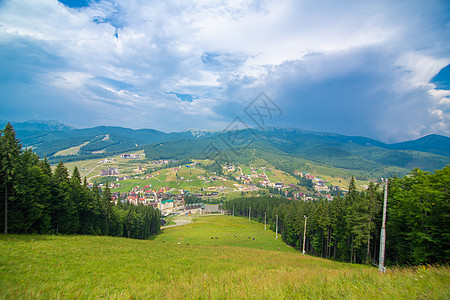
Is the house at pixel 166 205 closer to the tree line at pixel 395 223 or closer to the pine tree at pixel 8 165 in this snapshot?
the tree line at pixel 395 223

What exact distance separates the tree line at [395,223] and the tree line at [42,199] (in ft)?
124

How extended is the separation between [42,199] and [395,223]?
3967cm

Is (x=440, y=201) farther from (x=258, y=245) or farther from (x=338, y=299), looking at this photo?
(x=258, y=245)

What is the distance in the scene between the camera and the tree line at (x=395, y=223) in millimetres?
14852

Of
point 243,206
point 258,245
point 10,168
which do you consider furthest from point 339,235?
point 243,206

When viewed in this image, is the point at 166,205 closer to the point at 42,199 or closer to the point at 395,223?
the point at 42,199

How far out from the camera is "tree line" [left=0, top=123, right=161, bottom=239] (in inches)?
827

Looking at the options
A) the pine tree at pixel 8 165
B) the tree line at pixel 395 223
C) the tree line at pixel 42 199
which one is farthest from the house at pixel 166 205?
the pine tree at pixel 8 165

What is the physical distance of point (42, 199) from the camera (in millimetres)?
24547

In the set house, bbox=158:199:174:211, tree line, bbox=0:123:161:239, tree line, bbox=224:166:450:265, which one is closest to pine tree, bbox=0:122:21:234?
tree line, bbox=0:123:161:239

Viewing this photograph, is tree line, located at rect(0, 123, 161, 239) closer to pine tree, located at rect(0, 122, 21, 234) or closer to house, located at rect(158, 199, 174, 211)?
pine tree, located at rect(0, 122, 21, 234)

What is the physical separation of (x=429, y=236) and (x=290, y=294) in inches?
662

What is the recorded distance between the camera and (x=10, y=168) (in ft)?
67.7

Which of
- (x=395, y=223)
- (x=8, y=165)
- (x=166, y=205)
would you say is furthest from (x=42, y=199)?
(x=166, y=205)
